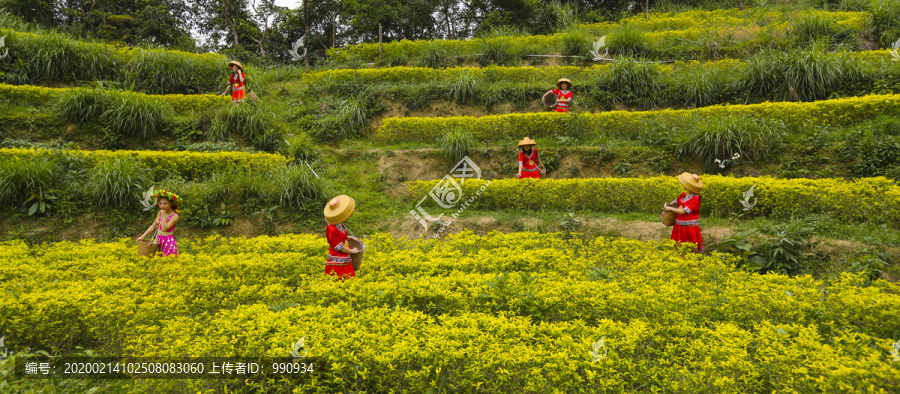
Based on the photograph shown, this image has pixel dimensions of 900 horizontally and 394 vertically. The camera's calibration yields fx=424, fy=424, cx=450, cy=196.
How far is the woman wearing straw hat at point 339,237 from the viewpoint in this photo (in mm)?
4859

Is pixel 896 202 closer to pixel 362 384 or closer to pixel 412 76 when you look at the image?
pixel 362 384

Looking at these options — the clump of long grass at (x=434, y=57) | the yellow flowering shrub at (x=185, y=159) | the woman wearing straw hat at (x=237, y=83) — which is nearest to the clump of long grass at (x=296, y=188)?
the yellow flowering shrub at (x=185, y=159)

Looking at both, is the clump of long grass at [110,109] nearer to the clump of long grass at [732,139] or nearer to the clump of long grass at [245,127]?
the clump of long grass at [245,127]

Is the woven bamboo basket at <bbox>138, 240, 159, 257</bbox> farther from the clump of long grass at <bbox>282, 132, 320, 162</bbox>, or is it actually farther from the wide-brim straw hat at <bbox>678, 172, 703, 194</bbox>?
the wide-brim straw hat at <bbox>678, 172, 703, 194</bbox>

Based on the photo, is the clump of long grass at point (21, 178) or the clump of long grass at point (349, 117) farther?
the clump of long grass at point (349, 117)

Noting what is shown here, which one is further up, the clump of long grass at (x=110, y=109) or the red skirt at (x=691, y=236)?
the clump of long grass at (x=110, y=109)

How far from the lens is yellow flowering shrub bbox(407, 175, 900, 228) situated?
20.5ft

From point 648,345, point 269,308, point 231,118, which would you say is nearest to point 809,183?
point 648,345

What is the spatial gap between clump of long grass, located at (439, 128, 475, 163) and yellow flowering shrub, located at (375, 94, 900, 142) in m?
0.77

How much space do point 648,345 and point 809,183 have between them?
566 centimetres

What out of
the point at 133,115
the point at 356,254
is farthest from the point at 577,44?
the point at 133,115

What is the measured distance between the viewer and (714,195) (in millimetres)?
7258

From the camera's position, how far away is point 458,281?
4.43 meters

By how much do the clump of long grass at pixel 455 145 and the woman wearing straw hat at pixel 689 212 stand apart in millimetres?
5093
